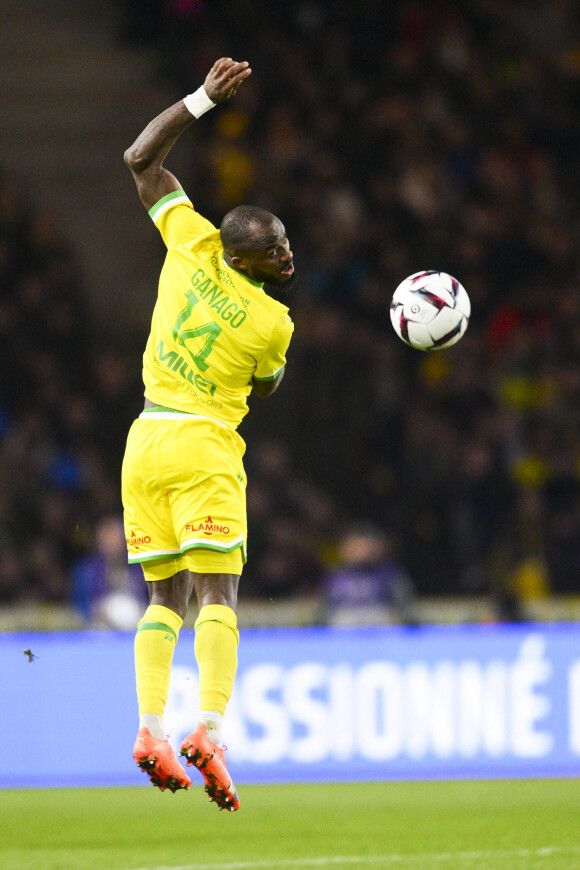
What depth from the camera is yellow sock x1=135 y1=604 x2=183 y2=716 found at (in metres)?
4.82

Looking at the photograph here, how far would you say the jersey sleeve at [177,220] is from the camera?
16.8ft

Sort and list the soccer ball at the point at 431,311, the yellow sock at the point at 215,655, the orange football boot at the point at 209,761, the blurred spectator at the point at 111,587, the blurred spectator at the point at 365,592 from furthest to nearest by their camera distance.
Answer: the blurred spectator at the point at 365,592 → the blurred spectator at the point at 111,587 → the soccer ball at the point at 431,311 → the yellow sock at the point at 215,655 → the orange football boot at the point at 209,761

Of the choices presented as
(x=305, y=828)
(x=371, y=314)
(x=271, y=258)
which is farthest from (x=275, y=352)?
(x=371, y=314)

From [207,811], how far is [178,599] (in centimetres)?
293

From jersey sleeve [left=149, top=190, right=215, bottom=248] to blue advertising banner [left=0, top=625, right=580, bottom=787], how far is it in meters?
4.21

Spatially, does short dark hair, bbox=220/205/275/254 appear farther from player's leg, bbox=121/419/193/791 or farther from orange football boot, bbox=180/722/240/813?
orange football boot, bbox=180/722/240/813

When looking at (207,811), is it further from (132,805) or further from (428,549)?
(428,549)

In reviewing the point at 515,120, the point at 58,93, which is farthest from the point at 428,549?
the point at 58,93

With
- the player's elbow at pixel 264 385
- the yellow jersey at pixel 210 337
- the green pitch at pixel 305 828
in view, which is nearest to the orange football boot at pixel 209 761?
the green pitch at pixel 305 828

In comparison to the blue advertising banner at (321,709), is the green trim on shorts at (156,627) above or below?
above

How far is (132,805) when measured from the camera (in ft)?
25.6

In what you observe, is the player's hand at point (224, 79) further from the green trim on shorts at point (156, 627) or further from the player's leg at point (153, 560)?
the green trim on shorts at point (156, 627)

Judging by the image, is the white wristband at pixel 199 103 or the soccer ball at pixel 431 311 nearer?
the white wristband at pixel 199 103

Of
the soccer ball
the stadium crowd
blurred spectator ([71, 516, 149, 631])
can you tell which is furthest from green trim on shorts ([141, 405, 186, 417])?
the stadium crowd
